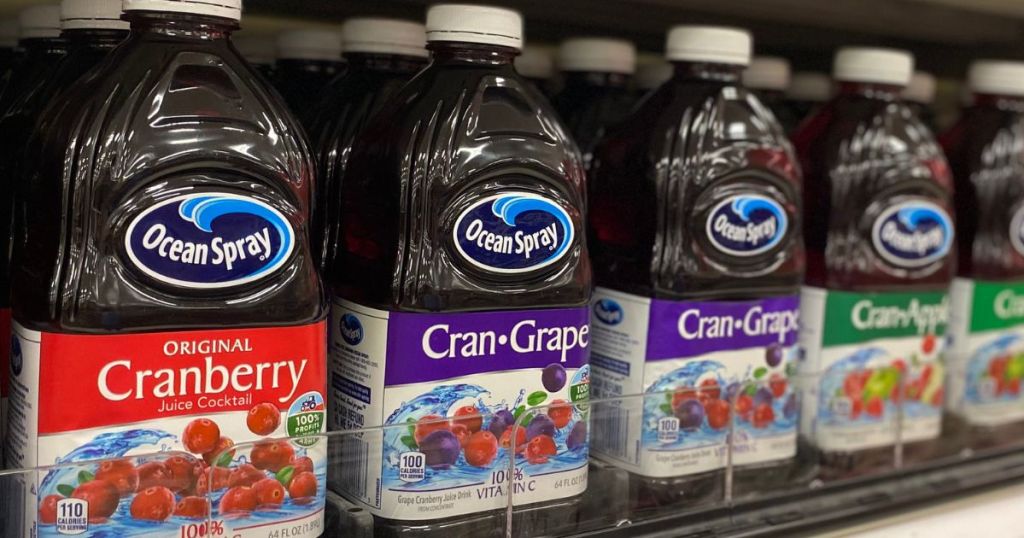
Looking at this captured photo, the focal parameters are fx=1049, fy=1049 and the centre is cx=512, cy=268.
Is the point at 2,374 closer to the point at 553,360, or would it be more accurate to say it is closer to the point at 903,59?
the point at 553,360

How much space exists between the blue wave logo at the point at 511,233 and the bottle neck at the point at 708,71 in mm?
335

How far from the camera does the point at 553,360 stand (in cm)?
113

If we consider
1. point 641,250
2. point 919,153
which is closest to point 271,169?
point 641,250

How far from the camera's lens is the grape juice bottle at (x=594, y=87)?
5.07ft

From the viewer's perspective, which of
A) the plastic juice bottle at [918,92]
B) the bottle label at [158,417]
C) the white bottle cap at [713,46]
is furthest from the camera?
the plastic juice bottle at [918,92]

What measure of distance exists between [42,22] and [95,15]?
17cm

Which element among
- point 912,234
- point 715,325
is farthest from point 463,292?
point 912,234

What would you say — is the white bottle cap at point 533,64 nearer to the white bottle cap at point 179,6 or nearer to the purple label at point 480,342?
the purple label at point 480,342

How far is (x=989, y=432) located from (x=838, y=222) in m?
0.45

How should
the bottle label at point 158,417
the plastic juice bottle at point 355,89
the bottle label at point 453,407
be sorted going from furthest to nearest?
the plastic juice bottle at point 355,89
the bottle label at point 453,407
the bottle label at point 158,417

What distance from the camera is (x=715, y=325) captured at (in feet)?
4.18

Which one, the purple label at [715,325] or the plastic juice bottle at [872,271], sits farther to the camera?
the plastic juice bottle at [872,271]

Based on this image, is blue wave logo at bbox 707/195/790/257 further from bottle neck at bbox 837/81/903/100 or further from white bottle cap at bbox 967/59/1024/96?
white bottle cap at bbox 967/59/1024/96

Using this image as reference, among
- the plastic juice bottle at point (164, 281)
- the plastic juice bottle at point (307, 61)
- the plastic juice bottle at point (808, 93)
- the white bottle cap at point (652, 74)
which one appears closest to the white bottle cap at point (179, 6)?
the plastic juice bottle at point (164, 281)
